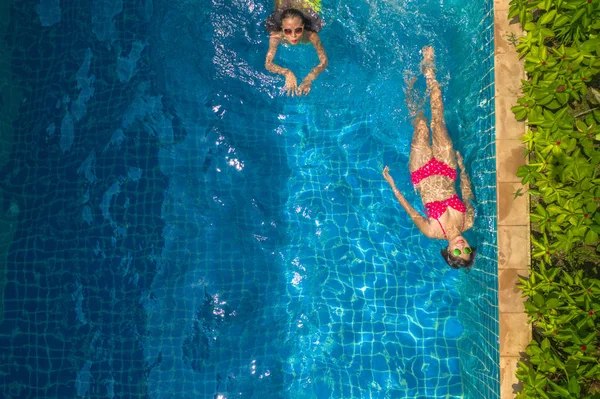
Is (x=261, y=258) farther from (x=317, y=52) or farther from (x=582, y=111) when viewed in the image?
(x=582, y=111)

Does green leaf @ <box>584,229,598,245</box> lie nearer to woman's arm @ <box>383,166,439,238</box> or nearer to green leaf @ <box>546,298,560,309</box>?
green leaf @ <box>546,298,560,309</box>

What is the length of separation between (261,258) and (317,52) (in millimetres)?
2276

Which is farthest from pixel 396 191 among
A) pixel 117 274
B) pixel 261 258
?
pixel 117 274

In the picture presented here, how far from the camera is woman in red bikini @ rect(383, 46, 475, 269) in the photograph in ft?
16.2

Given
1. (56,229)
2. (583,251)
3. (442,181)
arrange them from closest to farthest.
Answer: (583,251) → (442,181) → (56,229)

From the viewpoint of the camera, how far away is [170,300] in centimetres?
525

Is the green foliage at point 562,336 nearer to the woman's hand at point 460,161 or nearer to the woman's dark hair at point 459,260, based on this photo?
the woman's dark hair at point 459,260

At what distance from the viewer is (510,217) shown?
452 centimetres

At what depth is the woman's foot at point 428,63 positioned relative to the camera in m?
5.39

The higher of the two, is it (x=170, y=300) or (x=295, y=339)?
(x=170, y=300)

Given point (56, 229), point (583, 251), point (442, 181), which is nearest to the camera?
point (583, 251)

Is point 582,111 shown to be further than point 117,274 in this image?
No

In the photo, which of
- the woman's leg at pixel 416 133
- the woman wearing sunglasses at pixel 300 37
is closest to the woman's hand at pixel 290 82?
the woman wearing sunglasses at pixel 300 37

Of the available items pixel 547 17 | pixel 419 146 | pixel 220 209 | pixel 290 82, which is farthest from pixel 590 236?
pixel 220 209
